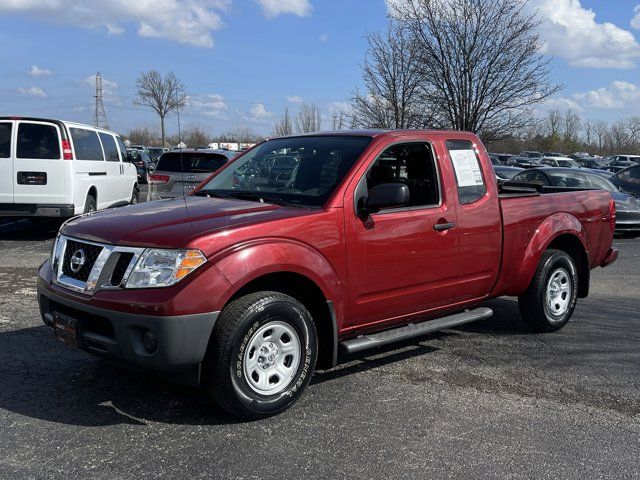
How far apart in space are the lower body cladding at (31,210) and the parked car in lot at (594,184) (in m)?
9.56

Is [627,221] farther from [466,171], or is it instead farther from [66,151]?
[66,151]

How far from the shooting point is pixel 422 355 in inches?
209

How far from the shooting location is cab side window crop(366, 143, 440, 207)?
492cm

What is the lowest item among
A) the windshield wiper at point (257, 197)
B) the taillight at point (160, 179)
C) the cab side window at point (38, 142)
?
the windshield wiper at point (257, 197)

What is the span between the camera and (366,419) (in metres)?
3.96

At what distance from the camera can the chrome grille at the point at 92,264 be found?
364 cm

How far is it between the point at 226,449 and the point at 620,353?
3714 mm

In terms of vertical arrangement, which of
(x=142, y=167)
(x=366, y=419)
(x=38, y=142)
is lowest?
(x=366, y=419)

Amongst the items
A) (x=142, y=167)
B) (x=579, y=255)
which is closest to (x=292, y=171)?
(x=579, y=255)

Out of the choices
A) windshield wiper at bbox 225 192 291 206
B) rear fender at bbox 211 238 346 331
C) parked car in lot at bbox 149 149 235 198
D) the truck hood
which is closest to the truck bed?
rear fender at bbox 211 238 346 331

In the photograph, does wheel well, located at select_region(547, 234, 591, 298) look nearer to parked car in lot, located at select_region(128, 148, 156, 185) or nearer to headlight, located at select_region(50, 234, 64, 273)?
headlight, located at select_region(50, 234, 64, 273)

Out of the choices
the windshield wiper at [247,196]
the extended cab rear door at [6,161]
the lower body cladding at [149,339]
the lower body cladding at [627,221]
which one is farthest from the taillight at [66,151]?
the lower body cladding at [627,221]

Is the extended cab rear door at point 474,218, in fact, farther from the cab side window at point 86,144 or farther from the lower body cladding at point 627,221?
the lower body cladding at point 627,221

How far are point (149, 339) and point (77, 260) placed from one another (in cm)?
80
